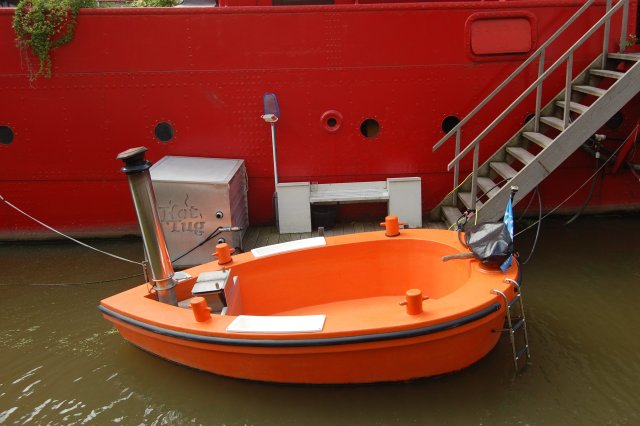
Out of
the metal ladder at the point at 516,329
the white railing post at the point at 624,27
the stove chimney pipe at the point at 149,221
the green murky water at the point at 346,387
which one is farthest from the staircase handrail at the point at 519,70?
the stove chimney pipe at the point at 149,221

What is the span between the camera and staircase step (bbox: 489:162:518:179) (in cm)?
640

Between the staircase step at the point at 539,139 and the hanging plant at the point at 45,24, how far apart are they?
5569 millimetres

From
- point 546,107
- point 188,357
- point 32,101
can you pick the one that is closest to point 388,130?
point 546,107

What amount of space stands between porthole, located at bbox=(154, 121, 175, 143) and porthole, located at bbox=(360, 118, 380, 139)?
243cm

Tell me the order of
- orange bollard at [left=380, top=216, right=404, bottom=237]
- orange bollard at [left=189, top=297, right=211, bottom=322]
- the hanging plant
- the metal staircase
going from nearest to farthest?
orange bollard at [left=189, top=297, right=211, bottom=322] → orange bollard at [left=380, top=216, right=404, bottom=237] → the metal staircase → the hanging plant

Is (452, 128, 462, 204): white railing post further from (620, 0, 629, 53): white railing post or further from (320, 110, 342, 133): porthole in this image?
(620, 0, 629, 53): white railing post

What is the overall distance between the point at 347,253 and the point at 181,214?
2.07m

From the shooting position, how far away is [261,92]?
714cm

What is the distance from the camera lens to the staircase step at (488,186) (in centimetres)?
648

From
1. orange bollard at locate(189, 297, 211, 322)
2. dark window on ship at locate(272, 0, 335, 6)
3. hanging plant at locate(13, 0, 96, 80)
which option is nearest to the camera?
orange bollard at locate(189, 297, 211, 322)

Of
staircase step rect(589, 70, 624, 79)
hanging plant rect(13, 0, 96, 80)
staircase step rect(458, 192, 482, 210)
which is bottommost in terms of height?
staircase step rect(458, 192, 482, 210)

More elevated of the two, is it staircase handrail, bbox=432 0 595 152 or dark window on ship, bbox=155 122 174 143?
staircase handrail, bbox=432 0 595 152

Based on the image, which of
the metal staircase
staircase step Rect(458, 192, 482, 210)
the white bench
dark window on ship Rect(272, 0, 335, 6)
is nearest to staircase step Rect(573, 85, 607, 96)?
the metal staircase

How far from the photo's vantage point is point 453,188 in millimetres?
7289
